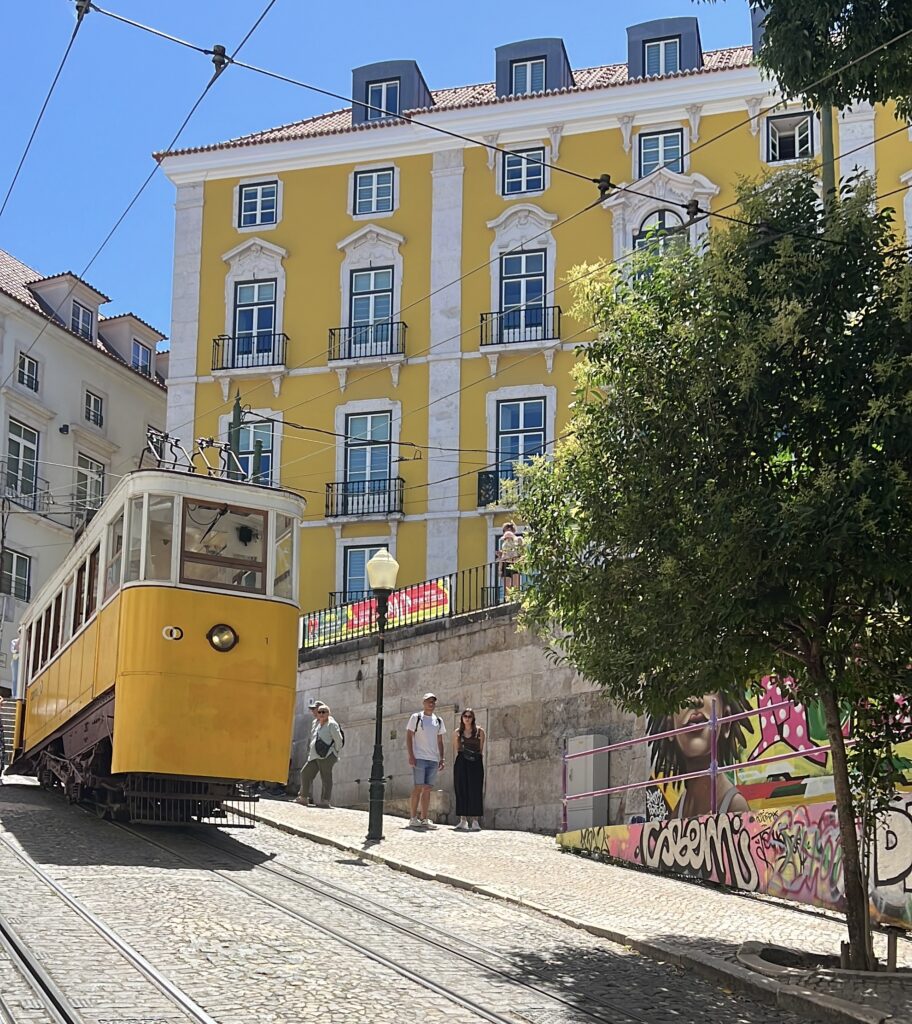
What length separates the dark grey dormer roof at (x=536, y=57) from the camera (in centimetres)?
3956

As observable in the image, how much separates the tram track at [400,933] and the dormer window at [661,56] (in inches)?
1056

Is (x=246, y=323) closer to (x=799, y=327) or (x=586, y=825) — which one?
(x=586, y=825)

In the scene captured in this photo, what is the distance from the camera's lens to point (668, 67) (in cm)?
3881

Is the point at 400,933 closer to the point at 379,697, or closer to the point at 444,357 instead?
the point at 379,697

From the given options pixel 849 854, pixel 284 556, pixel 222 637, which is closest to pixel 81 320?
pixel 284 556

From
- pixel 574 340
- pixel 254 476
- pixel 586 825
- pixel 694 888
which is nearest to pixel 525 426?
pixel 574 340

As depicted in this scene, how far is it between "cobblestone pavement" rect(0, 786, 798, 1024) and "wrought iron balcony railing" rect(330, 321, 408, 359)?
22861 millimetres

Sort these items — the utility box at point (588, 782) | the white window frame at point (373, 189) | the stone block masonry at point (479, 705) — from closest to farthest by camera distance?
the utility box at point (588, 782), the stone block masonry at point (479, 705), the white window frame at point (373, 189)

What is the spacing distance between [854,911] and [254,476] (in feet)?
93.3

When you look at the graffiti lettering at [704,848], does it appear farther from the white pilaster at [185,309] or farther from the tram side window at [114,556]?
the white pilaster at [185,309]

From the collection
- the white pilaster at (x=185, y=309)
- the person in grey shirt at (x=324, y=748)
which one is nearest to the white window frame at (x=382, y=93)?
the white pilaster at (x=185, y=309)

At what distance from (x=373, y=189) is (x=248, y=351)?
4.90 meters

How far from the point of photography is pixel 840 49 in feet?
40.2

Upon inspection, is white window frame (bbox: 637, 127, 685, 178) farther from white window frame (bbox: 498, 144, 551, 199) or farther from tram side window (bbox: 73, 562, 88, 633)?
tram side window (bbox: 73, 562, 88, 633)
